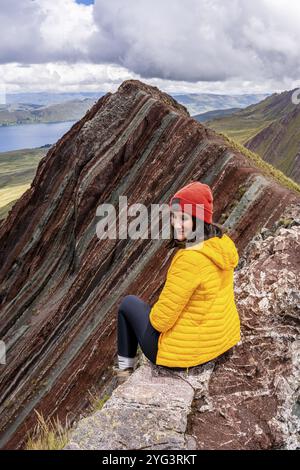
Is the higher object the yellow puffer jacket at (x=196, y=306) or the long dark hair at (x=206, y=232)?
the long dark hair at (x=206, y=232)

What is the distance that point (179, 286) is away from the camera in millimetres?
5578

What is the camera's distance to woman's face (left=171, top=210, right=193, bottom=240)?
18.8 feet

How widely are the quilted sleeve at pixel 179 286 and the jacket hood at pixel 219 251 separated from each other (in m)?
0.20

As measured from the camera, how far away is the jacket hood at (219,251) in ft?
18.6

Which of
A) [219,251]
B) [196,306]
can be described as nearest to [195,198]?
[219,251]

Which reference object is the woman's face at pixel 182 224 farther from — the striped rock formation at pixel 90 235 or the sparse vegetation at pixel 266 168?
the sparse vegetation at pixel 266 168

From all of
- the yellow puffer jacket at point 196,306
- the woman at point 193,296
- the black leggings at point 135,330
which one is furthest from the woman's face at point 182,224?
the black leggings at point 135,330

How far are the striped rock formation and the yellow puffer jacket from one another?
742cm

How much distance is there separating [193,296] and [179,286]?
33 cm

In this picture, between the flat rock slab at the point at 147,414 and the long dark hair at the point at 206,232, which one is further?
the long dark hair at the point at 206,232

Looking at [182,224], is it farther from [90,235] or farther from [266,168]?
[266,168]

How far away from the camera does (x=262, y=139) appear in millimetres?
177375

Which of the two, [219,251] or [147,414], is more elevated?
[219,251]

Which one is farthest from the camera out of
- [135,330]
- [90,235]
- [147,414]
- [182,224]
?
[90,235]
